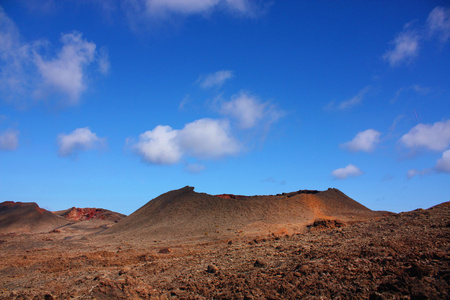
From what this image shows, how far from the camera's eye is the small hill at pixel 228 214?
2636 centimetres

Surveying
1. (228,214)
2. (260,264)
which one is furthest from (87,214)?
(260,264)

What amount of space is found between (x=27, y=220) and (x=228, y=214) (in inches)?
1575

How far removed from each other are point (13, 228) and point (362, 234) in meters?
54.3

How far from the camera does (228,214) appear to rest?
3059 centimetres

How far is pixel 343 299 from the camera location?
632cm

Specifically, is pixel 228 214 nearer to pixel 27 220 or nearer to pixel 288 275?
pixel 288 275

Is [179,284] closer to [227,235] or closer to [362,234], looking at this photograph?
[362,234]

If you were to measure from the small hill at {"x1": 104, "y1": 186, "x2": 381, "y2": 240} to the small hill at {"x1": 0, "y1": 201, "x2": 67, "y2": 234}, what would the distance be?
2223 cm

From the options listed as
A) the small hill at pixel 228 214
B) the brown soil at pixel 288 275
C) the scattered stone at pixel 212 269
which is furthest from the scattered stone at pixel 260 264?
the small hill at pixel 228 214

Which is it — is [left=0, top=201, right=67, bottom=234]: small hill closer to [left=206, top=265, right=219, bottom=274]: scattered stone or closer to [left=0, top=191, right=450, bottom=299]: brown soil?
[left=0, top=191, right=450, bottom=299]: brown soil

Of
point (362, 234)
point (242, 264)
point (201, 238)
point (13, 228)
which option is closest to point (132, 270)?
point (242, 264)

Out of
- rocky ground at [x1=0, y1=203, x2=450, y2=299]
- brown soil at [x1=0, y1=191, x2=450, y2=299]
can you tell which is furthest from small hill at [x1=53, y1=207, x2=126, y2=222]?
rocky ground at [x1=0, y1=203, x2=450, y2=299]

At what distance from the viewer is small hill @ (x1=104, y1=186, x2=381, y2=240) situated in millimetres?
26359

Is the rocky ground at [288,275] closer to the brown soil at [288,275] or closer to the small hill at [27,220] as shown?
the brown soil at [288,275]
